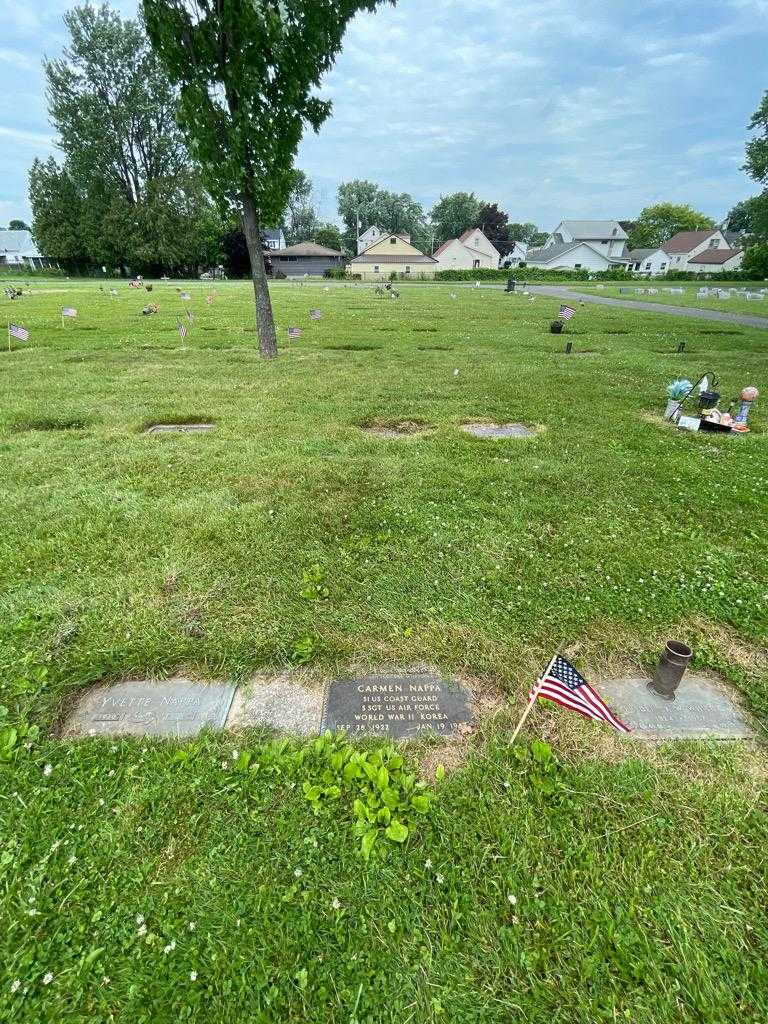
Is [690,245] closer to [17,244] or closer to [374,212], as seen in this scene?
[374,212]

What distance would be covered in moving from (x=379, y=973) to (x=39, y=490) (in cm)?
472

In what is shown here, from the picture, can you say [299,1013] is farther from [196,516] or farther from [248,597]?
[196,516]

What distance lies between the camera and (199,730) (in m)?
2.30

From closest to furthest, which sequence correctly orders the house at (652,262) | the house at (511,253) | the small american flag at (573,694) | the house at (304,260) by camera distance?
the small american flag at (573,694)
the house at (304,260)
the house at (652,262)
the house at (511,253)

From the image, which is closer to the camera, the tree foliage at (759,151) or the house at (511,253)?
the tree foliage at (759,151)

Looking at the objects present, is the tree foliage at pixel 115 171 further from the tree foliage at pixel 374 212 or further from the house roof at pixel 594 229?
the house roof at pixel 594 229

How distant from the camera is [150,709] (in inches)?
95.2

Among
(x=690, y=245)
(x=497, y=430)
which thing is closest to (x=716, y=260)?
(x=690, y=245)

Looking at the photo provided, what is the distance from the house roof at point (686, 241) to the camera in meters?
71.5

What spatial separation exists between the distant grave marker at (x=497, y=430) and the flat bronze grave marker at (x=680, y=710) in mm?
4055

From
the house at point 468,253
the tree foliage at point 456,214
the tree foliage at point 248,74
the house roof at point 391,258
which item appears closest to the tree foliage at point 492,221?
the tree foliage at point 456,214

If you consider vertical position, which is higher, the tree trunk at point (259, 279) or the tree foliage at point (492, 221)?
the tree foliage at point (492, 221)

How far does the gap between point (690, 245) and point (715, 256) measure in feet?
19.8

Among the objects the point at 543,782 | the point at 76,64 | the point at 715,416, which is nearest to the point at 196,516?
the point at 543,782
